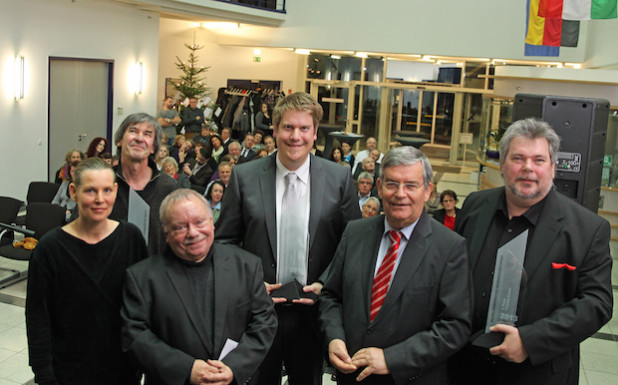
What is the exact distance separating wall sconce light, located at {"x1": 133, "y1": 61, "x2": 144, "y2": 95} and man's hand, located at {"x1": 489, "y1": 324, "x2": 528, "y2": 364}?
40.5 ft

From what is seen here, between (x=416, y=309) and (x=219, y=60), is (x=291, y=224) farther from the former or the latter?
(x=219, y=60)

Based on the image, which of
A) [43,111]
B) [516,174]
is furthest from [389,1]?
[516,174]

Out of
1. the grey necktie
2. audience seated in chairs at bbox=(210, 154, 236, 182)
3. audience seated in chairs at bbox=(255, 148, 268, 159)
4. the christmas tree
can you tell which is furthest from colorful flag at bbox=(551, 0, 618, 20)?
the grey necktie

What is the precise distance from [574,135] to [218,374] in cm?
208

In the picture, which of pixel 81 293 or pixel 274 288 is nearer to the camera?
pixel 81 293

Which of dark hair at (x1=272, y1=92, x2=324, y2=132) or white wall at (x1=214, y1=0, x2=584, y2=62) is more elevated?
white wall at (x1=214, y1=0, x2=584, y2=62)

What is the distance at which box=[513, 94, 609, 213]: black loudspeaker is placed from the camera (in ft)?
10.7

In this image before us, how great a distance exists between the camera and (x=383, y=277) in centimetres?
269

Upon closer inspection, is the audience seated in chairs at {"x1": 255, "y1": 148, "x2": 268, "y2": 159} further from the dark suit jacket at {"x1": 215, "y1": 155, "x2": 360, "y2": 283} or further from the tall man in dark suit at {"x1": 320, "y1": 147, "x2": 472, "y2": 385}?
the tall man in dark suit at {"x1": 320, "y1": 147, "x2": 472, "y2": 385}

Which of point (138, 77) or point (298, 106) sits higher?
point (138, 77)

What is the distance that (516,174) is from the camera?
2.74 m

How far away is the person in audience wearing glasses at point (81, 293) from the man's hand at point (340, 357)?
94 centimetres

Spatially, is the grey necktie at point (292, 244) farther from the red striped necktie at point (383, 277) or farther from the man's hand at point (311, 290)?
the red striped necktie at point (383, 277)

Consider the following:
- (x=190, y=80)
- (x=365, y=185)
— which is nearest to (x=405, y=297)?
(x=365, y=185)
